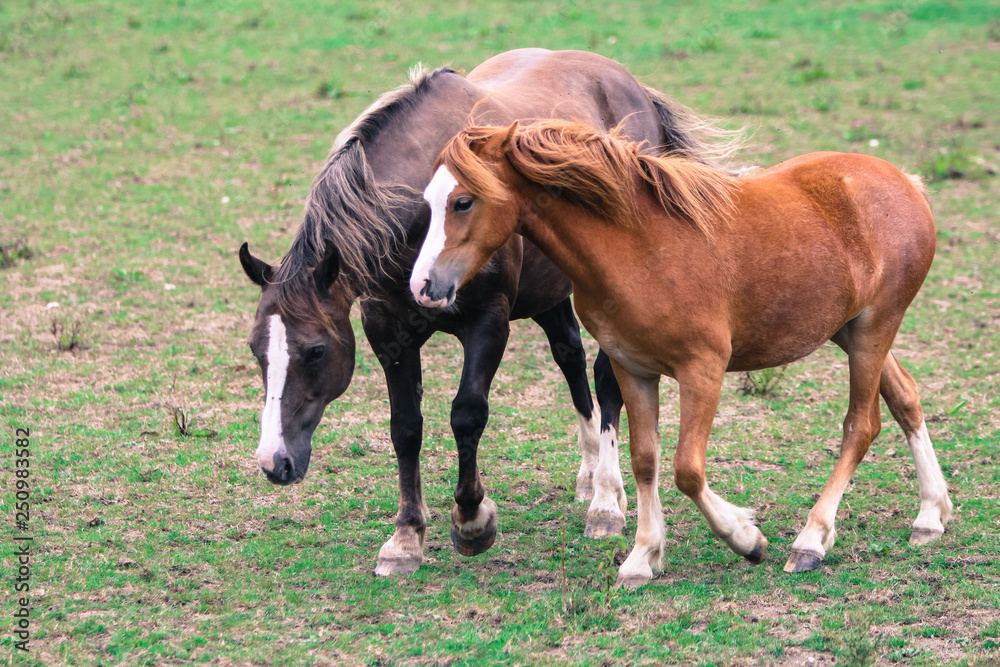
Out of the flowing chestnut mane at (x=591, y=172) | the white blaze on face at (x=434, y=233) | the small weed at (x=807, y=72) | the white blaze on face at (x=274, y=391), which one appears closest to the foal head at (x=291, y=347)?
the white blaze on face at (x=274, y=391)

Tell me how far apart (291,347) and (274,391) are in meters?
0.19

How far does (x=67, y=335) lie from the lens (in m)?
7.11

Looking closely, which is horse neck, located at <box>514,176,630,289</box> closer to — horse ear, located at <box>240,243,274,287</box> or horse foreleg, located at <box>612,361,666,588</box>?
horse foreleg, located at <box>612,361,666,588</box>

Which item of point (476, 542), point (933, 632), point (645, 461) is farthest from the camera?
point (476, 542)

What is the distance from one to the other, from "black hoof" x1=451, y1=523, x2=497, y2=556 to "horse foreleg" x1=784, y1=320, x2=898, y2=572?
1.31 m

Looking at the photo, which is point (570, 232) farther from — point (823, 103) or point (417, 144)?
point (823, 103)

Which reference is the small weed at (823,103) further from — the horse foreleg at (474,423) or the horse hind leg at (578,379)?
the horse foreleg at (474,423)

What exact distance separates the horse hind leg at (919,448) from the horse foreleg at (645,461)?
119 cm

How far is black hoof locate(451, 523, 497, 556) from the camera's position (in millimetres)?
4488

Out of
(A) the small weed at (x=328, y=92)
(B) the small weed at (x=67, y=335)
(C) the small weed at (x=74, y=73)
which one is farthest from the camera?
(C) the small weed at (x=74, y=73)

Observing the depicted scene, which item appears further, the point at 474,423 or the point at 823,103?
the point at 823,103

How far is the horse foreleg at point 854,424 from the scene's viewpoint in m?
4.22

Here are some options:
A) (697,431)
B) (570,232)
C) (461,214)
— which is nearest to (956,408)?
(697,431)

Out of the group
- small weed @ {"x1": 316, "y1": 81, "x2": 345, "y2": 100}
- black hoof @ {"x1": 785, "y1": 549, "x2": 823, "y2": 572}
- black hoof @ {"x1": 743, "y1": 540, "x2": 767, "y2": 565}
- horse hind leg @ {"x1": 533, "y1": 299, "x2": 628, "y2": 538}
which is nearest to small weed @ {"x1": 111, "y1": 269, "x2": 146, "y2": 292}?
horse hind leg @ {"x1": 533, "y1": 299, "x2": 628, "y2": 538}
